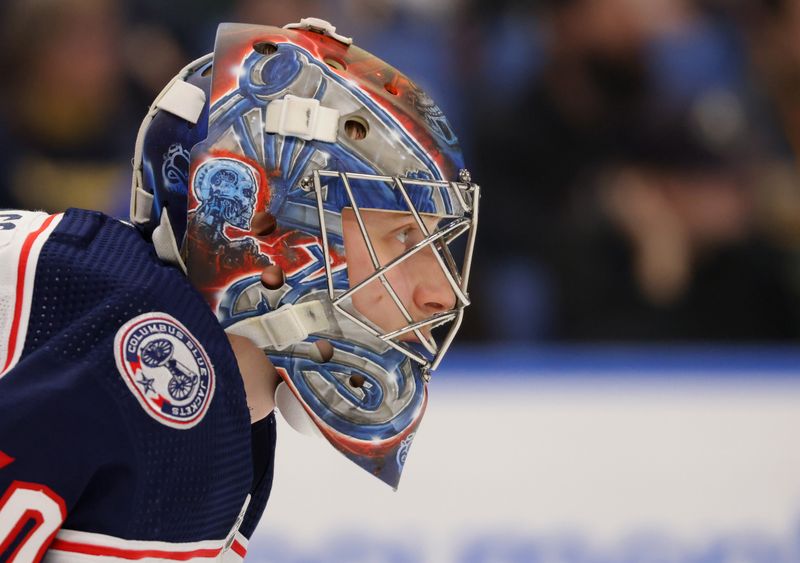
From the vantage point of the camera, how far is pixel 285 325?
1611 mm

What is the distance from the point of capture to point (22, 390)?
1334 millimetres

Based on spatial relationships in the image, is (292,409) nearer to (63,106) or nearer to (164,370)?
(164,370)

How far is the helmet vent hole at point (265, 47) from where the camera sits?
167 centimetres

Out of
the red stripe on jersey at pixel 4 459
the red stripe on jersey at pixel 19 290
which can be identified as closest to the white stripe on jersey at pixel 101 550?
the red stripe on jersey at pixel 4 459

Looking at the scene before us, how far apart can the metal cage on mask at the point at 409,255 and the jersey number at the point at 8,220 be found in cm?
40

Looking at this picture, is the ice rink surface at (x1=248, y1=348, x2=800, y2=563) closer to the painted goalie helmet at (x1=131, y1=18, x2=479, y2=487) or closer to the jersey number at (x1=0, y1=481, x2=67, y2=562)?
the painted goalie helmet at (x1=131, y1=18, x2=479, y2=487)

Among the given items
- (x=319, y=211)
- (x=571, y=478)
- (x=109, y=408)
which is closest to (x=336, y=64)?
(x=319, y=211)

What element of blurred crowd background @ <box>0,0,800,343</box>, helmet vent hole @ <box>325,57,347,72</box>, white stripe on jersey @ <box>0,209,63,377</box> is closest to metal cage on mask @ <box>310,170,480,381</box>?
helmet vent hole @ <box>325,57,347,72</box>

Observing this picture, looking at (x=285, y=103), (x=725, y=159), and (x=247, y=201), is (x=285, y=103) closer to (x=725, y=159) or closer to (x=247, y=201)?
(x=247, y=201)

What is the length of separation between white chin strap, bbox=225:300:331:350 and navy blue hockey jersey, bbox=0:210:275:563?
0.28 ft

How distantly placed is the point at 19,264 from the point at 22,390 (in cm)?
21

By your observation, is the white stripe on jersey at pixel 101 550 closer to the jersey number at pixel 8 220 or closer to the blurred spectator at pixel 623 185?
the jersey number at pixel 8 220

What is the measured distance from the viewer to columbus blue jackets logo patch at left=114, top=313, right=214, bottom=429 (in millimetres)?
1399

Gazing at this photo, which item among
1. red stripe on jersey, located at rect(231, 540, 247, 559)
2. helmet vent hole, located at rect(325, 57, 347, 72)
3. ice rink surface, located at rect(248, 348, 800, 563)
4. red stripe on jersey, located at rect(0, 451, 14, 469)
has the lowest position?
ice rink surface, located at rect(248, 348, 800, 563)
